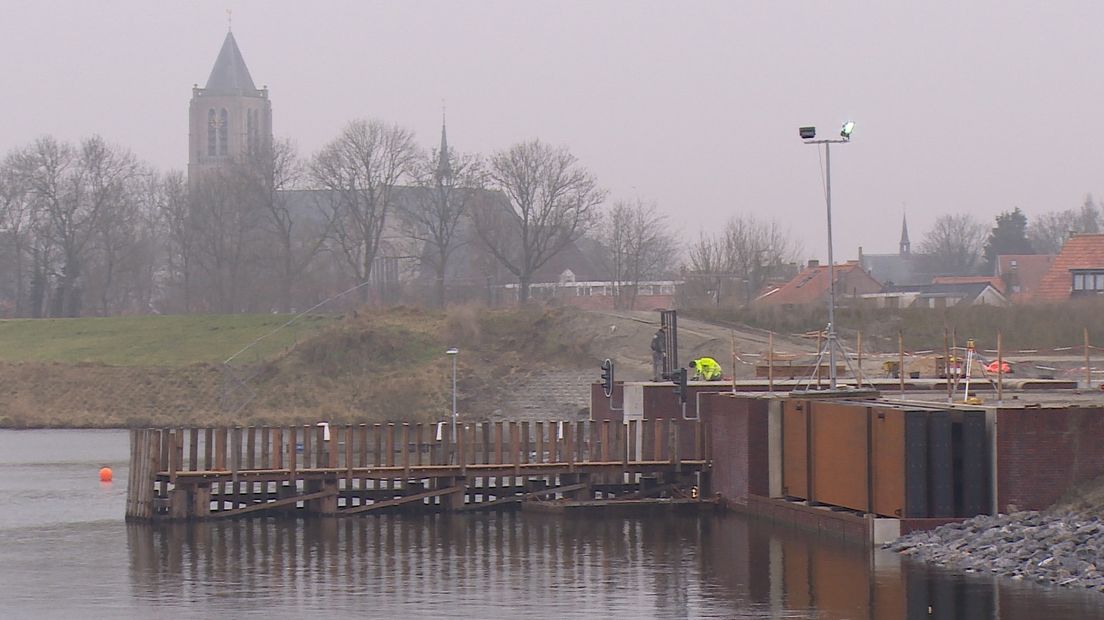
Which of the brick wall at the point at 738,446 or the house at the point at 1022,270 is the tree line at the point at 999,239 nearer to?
the house at the point at 1022,270

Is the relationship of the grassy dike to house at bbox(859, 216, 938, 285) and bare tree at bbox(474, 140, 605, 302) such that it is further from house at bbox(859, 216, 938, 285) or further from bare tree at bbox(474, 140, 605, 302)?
house at bbox(859, 216, 938, 285)

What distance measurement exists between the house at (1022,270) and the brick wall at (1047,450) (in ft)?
314

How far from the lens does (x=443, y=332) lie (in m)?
78.4

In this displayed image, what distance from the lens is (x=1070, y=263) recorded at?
84.7 metres

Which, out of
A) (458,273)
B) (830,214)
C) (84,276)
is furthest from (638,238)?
(830,214)

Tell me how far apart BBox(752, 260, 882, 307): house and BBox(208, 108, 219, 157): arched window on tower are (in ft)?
332

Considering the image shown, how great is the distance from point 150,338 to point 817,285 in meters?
41.6

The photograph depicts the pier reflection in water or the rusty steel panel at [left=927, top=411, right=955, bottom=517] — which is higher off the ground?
the rusty steel panel at [left=927, top=411, right=955, bottom=517]

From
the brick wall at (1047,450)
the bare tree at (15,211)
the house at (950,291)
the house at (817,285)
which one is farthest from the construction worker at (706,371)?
the bare tree at (15,211)

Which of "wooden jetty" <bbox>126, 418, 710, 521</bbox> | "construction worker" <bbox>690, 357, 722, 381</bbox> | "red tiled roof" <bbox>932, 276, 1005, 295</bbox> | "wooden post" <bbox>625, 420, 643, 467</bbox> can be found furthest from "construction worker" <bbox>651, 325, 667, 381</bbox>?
"red tiled roof" <bbox>932, 276, 1005, 295</bbox>

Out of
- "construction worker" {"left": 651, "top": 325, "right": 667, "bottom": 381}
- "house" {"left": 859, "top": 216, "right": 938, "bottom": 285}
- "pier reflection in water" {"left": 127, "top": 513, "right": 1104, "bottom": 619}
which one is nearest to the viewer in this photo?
"pier reflection in water" {"left": 127, "top": 513, "right": 1104, "bottom": 619}

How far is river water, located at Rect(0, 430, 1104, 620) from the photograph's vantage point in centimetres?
2116

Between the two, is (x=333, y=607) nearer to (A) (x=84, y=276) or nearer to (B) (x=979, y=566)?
(B) (x=979, y=566)

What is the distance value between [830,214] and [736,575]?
1043cm
